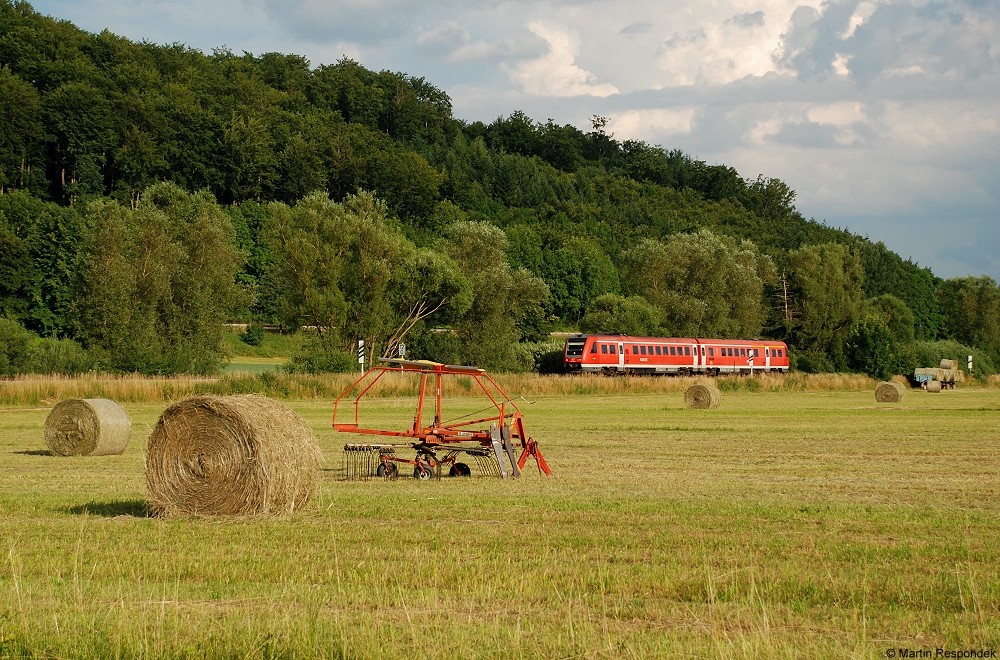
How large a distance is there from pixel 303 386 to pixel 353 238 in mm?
20681

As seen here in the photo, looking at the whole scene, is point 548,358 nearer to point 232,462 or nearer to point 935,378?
point 935,378

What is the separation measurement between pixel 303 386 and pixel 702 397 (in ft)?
53.3

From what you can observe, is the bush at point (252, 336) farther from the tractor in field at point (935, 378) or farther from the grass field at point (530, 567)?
the grass field at point (530, 567)

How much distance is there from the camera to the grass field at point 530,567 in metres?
7.84

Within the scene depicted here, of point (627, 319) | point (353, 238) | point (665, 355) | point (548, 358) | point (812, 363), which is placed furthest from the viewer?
point (812, 363)

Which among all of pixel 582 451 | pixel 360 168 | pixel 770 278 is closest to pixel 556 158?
pixel 360 168

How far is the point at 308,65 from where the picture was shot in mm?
186750

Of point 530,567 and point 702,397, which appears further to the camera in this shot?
point 702,397

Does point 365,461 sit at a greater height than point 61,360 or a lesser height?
lesser

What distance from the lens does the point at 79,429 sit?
25500 millimetres

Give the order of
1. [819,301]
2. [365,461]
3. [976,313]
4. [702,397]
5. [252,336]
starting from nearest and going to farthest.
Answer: [365,461] < [702,397] < [252,336] < [819,301] < [976,313]

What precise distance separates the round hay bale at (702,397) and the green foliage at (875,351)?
3840cm

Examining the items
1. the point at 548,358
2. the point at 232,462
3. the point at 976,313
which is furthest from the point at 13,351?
the point at 976,313

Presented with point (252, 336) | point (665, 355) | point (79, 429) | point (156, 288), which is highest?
point (156, 288)
